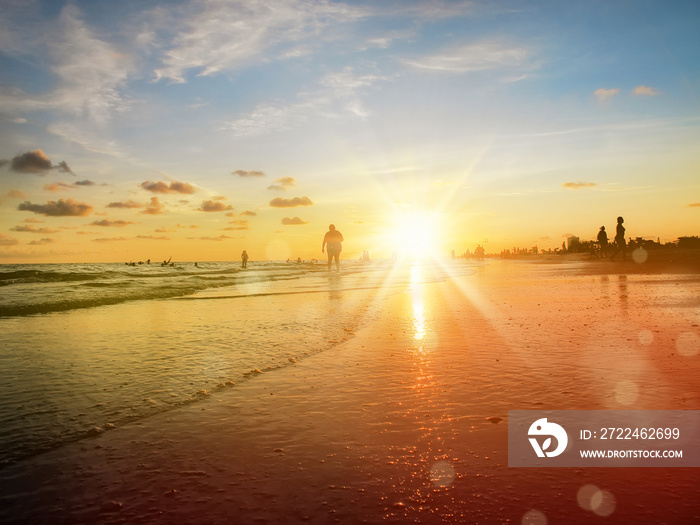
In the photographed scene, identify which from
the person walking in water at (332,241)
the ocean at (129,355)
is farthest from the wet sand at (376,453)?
the person walking in water at (332,241)

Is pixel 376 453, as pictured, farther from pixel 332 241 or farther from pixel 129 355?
pixel 332 241

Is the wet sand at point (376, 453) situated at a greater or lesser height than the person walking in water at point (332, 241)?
lesser

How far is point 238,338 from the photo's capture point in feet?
24.4

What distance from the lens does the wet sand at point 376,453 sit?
236 centimetres

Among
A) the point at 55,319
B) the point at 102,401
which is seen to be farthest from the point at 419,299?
the point at 102,401

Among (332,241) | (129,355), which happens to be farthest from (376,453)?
(332,241)

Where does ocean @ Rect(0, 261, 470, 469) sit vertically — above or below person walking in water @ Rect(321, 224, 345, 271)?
below

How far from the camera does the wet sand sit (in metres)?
2.36

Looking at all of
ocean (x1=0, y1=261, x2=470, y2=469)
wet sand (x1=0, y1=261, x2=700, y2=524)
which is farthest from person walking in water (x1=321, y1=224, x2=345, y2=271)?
wet sand (x1=0, y1=261, x2=700, y2=524)

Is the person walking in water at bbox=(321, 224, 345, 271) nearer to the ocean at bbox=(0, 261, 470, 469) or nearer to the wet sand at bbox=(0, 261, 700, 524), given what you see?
the ocean at bbox=(0, 261, 470, 469)

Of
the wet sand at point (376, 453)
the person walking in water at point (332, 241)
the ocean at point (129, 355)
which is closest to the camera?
the wet sand at point (376, 453)

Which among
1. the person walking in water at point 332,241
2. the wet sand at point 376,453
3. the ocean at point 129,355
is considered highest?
the person walking in water at point 332,241

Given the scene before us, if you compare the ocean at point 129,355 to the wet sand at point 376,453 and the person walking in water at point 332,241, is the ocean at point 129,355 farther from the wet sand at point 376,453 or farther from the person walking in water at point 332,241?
the person walking in water at point 332,241

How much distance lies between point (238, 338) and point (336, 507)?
5.38 meters
